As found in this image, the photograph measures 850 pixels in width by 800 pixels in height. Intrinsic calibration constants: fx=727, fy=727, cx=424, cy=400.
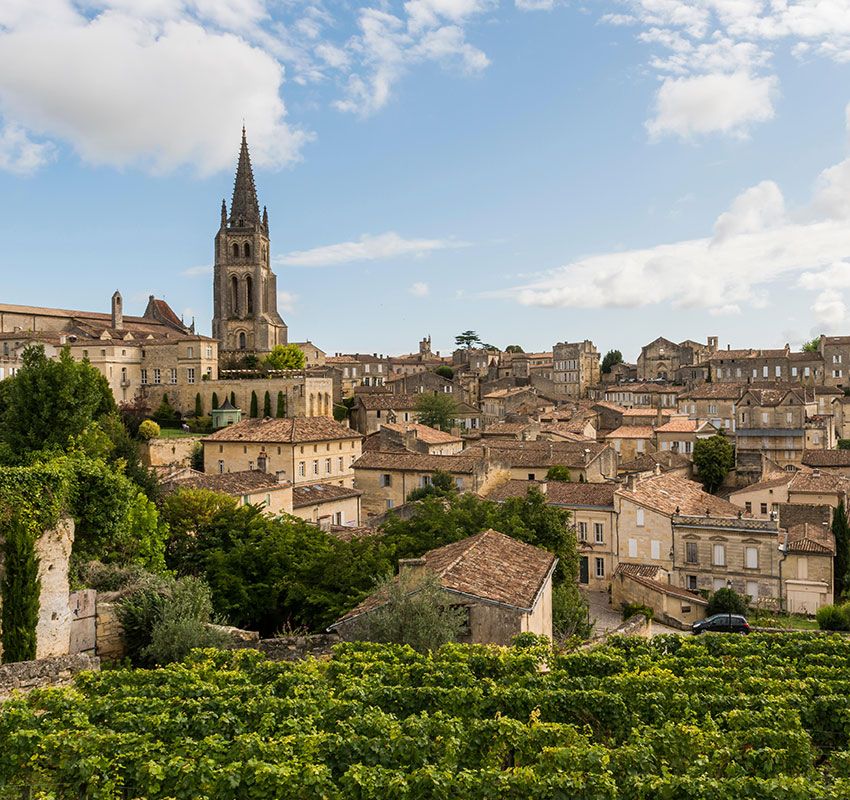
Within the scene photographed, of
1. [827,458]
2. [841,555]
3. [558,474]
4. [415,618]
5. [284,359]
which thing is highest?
[284,359]

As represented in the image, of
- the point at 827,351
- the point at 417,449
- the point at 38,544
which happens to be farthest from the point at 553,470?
the point at 827,351

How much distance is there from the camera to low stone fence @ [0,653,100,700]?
1253 cm

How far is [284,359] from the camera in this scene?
7769cm

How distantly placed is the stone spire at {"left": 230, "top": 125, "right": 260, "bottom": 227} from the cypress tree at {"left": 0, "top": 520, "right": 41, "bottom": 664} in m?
81.9

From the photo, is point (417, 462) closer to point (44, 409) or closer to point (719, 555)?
point (719, 555)

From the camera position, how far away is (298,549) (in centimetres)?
2303

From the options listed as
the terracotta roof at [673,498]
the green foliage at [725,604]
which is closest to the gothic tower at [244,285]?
the terracotta roof at [673,498]

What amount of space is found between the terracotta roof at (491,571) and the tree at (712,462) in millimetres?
38768

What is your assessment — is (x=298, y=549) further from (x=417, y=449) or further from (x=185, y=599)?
(x=417, y=449)

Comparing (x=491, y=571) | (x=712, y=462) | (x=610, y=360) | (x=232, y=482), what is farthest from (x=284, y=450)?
→ (x=610, y=360)

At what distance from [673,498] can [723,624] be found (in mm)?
10821

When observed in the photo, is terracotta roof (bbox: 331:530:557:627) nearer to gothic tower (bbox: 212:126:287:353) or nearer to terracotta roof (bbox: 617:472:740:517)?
terracotta roof (bbox: 617:472:740:517)

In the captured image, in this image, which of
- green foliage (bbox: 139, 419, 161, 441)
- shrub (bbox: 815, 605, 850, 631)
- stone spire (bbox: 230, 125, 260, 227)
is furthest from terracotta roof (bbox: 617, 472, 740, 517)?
stone spire (bbox: 230, 125, 260, 227)

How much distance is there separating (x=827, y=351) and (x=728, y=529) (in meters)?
72.5
